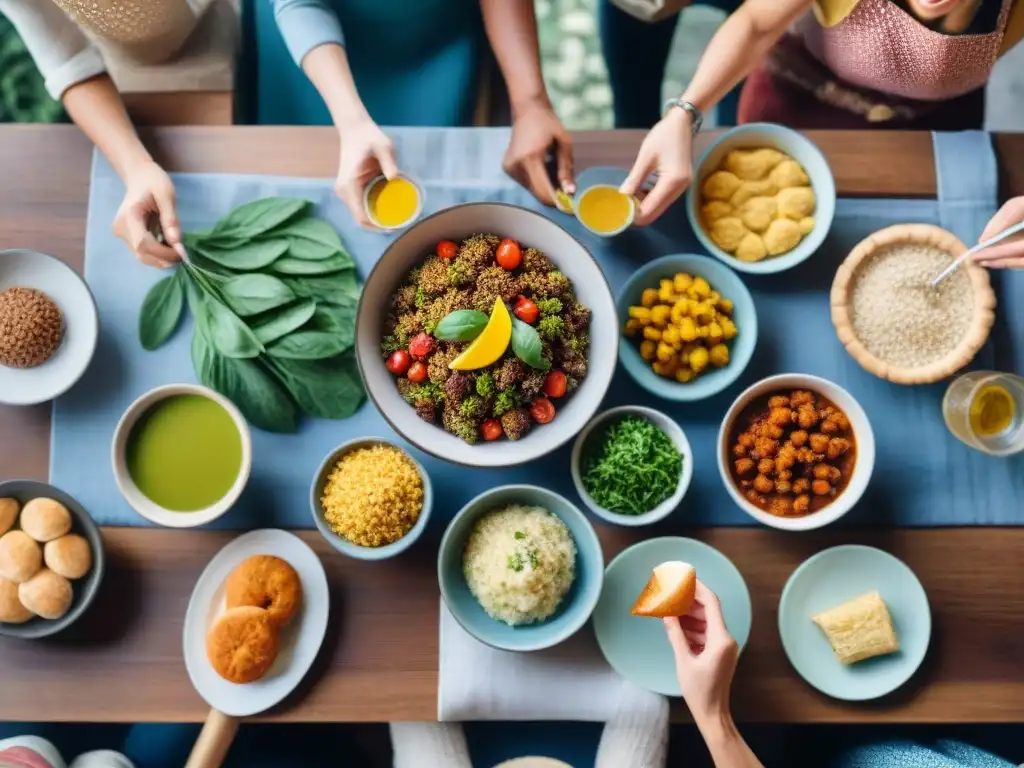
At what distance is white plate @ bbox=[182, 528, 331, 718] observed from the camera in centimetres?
134

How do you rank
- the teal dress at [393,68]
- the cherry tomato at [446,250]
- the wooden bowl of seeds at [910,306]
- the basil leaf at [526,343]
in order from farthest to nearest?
the teal dress at [393,68]
the wooden bowl of seeds at [910,306]
the cherry tomato at [446,250]
the basil leaf at [526,343]

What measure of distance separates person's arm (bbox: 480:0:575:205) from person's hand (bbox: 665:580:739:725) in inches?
29.5

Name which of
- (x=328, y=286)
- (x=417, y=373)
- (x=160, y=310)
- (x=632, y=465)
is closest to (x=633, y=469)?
(x=632, y=465)

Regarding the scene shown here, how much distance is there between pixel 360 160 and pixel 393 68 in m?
0.46

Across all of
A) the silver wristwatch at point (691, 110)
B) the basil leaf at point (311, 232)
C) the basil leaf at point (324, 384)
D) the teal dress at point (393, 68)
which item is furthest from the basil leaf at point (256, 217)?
the silver wristwatch at point (691, 110)

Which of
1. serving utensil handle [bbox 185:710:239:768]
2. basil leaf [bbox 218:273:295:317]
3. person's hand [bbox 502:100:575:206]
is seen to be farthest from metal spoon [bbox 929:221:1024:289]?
serving utensil handle [bbox 185:710:239:768]

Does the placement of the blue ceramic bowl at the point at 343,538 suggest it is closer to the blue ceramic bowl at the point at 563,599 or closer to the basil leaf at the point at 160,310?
the blue ceramic bowl at the point at 563,599

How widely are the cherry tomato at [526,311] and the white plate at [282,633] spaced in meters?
0.55

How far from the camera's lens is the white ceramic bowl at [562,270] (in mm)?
1246

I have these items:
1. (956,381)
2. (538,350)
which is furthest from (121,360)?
(956,381)

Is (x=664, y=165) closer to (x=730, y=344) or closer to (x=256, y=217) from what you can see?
(x=730, y=344)

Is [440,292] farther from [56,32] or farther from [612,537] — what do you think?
[56,32]

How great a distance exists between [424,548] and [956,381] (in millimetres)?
999

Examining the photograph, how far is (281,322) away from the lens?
1375mm
